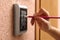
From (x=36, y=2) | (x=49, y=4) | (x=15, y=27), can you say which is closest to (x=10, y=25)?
(x=15, y=27)

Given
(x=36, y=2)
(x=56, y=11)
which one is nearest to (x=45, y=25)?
(x=36, y=2)

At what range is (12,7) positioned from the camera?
0.43m

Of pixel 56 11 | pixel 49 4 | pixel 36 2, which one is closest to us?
pixel 36 2

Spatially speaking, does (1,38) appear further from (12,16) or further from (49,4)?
(49,4)

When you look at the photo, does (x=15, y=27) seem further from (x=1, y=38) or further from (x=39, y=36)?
(x=39, y=36)

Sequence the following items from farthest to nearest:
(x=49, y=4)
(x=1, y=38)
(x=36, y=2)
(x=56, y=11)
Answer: (x=56, y=11) < (x=49, y=4) < (x=36, y=2) < (x=1, y=38)

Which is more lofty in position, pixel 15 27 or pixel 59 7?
pixel 59 7

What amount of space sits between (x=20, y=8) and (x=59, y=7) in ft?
1.99

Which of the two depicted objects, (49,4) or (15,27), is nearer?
(15,27)

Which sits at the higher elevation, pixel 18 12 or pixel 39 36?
pixel 18 12

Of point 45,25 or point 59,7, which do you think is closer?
point 45,25

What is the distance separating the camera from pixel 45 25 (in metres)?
0.42

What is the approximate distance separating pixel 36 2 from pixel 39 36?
0.60 ft

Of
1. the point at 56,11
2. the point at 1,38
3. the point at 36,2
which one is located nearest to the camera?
the point at 1,38
